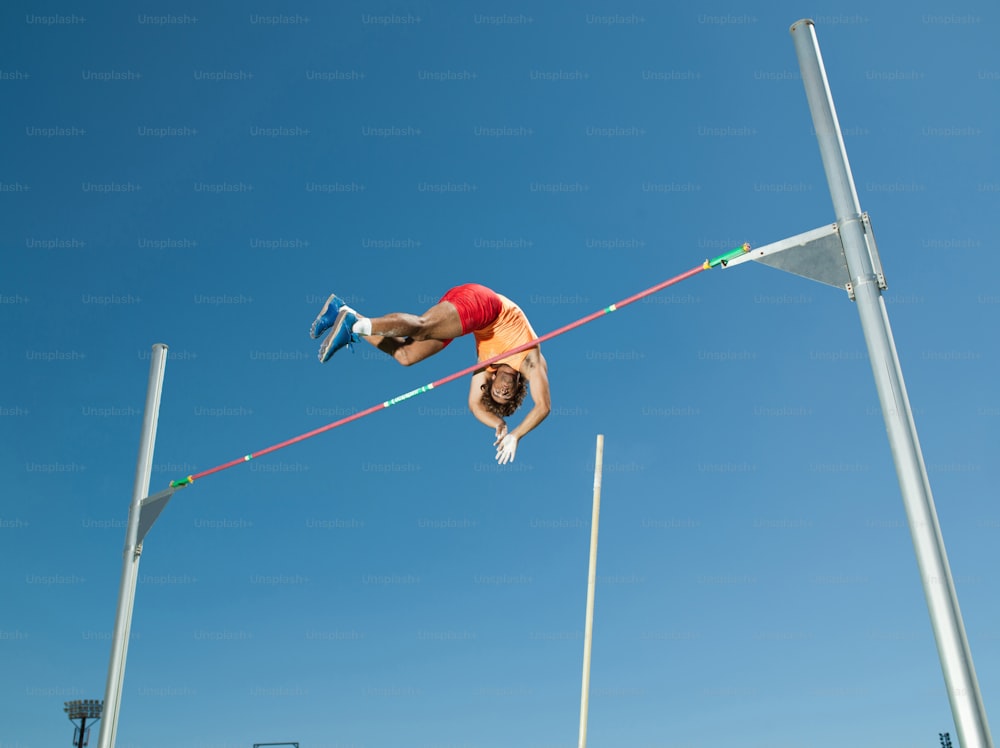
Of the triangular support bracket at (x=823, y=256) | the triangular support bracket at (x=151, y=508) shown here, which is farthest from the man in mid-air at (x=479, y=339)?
the triangular support bracket at (x=151, y=508)

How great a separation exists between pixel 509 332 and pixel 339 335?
1.30 metres

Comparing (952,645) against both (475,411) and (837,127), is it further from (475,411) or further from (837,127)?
(475,411)

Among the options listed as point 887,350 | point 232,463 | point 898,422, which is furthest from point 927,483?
point 232,463

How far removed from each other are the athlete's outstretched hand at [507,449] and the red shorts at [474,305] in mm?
864

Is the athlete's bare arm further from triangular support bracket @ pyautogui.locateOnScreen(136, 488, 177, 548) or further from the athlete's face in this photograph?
triangular support bracket @ pyautogui.locateOnScreen(136, 488, 177, 548)

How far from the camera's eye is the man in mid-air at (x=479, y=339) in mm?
6258

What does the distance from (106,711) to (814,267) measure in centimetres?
628

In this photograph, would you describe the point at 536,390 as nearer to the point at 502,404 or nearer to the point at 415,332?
the point at 502,404

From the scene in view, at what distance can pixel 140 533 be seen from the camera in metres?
7.84

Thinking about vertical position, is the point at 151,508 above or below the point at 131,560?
above

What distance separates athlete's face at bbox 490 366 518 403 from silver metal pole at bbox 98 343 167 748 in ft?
11.0

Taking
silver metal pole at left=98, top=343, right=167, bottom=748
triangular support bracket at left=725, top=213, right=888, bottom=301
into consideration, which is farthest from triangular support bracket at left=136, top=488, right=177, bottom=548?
triangular support bracket at left=725, top=213, right=888, bottom=301

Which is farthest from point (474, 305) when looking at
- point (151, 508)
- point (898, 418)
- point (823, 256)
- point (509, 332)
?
point (151, 508)

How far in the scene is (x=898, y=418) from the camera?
4.20 metres
